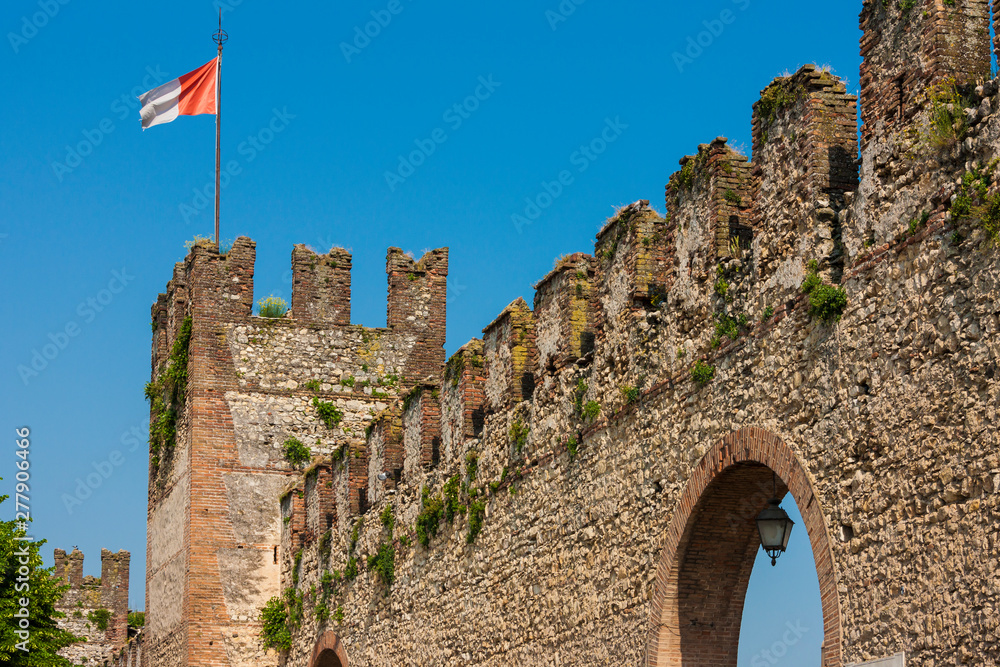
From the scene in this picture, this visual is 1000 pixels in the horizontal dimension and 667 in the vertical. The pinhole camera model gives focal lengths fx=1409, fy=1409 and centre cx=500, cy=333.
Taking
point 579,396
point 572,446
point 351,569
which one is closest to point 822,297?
point 579,396

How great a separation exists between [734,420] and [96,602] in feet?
96.5

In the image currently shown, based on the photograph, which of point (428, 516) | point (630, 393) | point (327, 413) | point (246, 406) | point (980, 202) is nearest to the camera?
point (980, 202)

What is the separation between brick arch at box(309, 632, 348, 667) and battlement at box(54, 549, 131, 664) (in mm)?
16260

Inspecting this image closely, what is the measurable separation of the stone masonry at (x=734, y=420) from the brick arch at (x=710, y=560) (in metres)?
0.02

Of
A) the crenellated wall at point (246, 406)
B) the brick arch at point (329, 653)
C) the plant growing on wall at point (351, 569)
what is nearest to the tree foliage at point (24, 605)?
the crenellated wall at point (246, 406)

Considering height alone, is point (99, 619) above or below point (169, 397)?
below

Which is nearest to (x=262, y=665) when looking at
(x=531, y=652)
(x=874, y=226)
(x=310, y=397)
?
(x=310, y=397)

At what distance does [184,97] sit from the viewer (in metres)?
26.9

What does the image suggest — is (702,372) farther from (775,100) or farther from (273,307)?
(273,307)

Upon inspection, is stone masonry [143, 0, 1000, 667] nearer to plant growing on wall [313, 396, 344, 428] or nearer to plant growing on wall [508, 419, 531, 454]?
plant growing on wall [508, 419, 531, 454]

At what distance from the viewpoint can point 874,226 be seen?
9.64 metres

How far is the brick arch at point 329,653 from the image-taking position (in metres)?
20.5

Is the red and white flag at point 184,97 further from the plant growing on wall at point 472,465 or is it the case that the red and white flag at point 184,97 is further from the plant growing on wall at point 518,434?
the plant growing on wall at point 518,434

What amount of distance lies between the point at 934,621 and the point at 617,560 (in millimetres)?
4462
